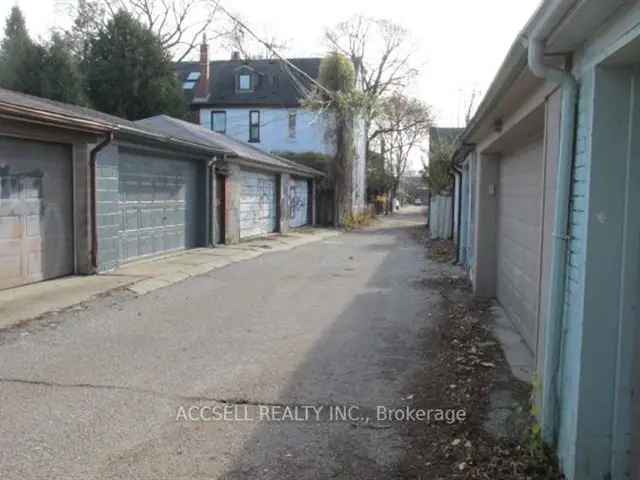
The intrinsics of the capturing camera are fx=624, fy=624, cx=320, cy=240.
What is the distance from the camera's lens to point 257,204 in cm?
2288

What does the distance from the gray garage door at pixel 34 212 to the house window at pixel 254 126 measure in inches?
1085

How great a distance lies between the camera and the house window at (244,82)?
131 ft

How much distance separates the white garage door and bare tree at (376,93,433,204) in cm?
1479

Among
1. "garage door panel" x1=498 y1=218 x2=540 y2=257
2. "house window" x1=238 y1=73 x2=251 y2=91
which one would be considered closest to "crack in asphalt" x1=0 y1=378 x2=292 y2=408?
"garage door panel" x1=498 y1=218 x2=540 y2=257

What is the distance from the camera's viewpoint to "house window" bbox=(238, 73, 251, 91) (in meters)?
39.9

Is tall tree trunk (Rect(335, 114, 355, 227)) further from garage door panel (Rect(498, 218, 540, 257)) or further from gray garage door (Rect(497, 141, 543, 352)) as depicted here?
garage door panel (Rect(498, 218, 540, 257))

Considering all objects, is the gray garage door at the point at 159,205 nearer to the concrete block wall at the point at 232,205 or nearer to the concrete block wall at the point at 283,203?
the concrete block wall at the point at 232,205

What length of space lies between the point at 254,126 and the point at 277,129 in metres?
1.56

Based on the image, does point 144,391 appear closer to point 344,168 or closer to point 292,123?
point 344,168

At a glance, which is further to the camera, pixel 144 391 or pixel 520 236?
pixel 520 236

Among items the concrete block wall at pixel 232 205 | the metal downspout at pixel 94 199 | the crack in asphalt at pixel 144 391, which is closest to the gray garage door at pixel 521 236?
the crack in asphalt at pixel 144 391

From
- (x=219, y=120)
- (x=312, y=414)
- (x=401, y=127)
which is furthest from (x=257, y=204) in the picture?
(x=401, y=127)

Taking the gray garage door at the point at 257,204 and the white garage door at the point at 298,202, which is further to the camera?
the white garage door at the point at 298,202

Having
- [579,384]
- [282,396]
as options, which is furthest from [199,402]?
[579,384]
